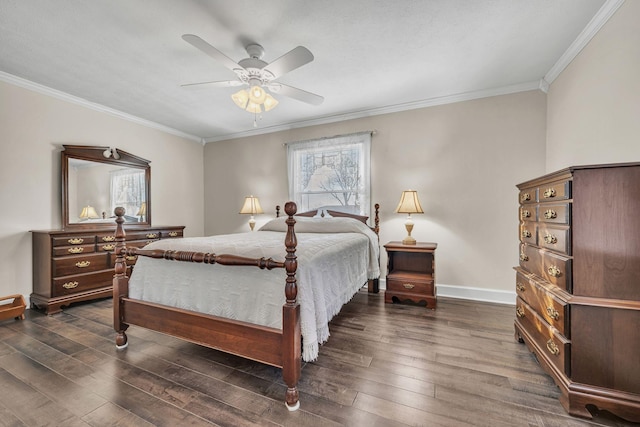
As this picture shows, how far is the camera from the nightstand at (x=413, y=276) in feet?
10.1

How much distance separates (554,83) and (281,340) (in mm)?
3737

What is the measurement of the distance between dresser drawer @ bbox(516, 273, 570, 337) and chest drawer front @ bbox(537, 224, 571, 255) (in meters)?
0.28

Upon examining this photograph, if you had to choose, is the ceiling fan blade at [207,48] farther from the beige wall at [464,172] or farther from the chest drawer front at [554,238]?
the chest drawer front at [554,238]

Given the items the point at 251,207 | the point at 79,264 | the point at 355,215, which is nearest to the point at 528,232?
the point at 355,215

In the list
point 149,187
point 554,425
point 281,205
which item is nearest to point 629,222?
point 554,425

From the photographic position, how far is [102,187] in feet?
12.3

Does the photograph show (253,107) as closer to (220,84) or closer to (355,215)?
(220,84)

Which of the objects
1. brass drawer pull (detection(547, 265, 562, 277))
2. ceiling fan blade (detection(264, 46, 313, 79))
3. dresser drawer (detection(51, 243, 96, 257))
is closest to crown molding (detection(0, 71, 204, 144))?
dresser drawer (detection(51, 243, 96, 257))

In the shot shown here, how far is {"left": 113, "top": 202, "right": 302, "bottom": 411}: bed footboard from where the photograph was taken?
1517 mm

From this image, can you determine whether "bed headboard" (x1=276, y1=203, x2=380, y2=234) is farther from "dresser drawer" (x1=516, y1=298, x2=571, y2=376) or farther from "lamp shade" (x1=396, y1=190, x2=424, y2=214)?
"dresser drawer" (x1=516, y1=298, x2=571, y2=376)

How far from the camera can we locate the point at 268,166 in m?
4.70

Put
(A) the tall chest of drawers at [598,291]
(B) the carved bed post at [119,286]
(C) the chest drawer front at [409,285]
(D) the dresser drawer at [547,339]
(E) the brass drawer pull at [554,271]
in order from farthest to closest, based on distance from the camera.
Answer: (C) the chest drawer front at [409,285] < (B) the carved bed post at [119,286] < (E) the brass drawer pull at [554,271] < (D) the dresser drawer at [547,339] < (A) the tall chest of drawers at [598,291]

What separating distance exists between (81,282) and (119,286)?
60.6 inches

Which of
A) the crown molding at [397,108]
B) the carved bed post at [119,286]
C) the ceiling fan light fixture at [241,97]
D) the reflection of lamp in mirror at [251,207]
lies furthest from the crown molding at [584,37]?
the reflection of lamp in mirror at [251,207]
